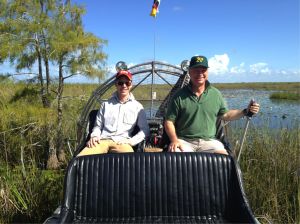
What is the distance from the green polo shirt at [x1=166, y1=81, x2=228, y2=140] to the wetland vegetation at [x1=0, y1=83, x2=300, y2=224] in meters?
1.21

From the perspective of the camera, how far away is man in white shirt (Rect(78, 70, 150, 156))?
3.05 meters

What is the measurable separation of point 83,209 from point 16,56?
3.51m

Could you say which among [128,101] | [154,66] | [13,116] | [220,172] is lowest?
[220,172]

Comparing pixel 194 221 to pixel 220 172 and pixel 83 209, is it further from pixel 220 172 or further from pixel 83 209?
pixel 83 209

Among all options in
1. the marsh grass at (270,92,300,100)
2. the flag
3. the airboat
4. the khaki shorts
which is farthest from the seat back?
the marsh grass at (270,92,300,100)

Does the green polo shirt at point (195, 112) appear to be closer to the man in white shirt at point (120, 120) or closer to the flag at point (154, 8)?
the man in white shirt at point (120, 120)

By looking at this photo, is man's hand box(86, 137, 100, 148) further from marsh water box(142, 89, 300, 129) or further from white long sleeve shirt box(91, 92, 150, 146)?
marsh water box(142, 89, 300, 129)

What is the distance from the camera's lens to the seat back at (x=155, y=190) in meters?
1.89

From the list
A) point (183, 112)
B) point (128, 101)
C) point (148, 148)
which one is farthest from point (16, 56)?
point (183, 112)

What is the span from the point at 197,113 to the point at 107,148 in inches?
54.2

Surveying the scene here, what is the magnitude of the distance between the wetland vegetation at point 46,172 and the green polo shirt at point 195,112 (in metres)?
1.21

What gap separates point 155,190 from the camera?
1.93 m

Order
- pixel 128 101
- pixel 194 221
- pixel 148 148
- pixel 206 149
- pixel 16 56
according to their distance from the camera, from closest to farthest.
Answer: pixel 194 221, pixel 206 149, pixel 128 101, pixel 148 148, pixel 16 56

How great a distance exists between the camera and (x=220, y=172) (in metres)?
1.97
